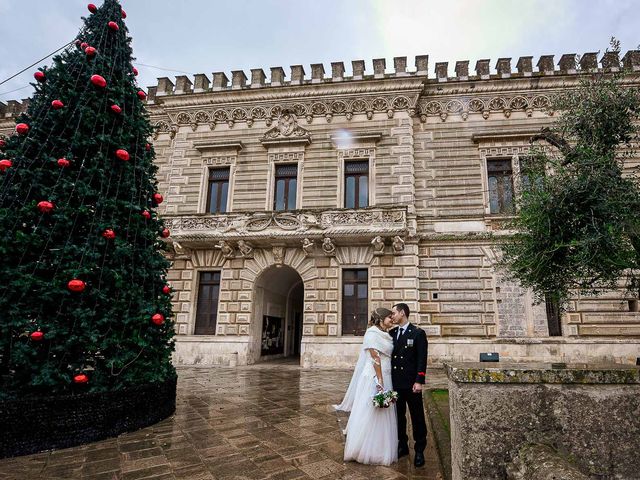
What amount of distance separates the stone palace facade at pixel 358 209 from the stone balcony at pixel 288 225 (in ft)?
0.16

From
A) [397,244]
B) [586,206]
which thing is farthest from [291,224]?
[586,206]

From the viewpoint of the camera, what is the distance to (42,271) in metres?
5.18

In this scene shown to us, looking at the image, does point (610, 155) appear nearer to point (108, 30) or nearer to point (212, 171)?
point (108, 30)

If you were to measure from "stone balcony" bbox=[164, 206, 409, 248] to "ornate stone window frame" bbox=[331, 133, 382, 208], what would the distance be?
1.50 metres

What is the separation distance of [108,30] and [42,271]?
454 centimetres

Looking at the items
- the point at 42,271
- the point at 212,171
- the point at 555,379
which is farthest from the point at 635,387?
the point at 212,171

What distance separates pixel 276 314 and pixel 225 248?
14.6 feet

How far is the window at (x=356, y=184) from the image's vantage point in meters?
15.5

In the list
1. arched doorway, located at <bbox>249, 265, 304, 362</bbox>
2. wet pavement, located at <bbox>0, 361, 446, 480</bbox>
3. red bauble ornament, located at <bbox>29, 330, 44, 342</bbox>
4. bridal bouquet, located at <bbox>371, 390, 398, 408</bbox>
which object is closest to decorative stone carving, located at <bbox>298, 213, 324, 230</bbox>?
arched doorway, located at <bbox>249, 265, 304, 362</bbox>

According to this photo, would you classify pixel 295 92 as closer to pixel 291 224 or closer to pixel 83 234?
pixel 291 224

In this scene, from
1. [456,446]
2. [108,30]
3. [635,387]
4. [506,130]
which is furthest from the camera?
[506,130]

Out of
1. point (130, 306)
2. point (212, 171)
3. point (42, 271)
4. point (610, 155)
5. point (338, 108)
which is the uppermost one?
point (338, 108)

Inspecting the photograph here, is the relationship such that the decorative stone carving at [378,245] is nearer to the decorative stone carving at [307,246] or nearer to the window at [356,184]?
the window at [356,184]

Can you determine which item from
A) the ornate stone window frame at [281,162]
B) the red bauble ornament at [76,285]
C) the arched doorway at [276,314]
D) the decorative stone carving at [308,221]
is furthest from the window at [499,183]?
the red bauble ornament at [76,285]
